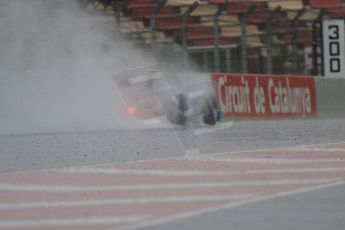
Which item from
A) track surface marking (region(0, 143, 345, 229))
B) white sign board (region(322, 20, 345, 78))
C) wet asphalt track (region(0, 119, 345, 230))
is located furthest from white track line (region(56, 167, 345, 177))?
white sign board (region(322, 20, 345, 78))

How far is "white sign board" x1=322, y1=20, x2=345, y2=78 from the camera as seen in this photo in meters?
34.0

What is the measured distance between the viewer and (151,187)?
9344 mm

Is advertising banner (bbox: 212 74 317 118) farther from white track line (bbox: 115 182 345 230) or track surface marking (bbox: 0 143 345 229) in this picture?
white track line (bbox: 115 182 345 230)

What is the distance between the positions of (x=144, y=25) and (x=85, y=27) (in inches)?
88.8

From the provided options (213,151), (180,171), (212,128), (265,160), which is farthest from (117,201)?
(212,128)

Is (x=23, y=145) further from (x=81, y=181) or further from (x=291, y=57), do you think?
(x=291, y=57)

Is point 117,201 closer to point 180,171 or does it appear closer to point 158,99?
point 180,171

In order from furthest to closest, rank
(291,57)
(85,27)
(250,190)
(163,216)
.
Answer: (291,57) → (85,27) → (250,190) → (163,216)

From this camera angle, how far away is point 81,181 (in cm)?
988

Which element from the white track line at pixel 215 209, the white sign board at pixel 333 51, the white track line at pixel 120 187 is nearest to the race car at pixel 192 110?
the white sign board at pixel 333 51

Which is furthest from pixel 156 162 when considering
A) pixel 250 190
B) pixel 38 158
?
pixel 250 190

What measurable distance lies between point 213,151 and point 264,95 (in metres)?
13.4

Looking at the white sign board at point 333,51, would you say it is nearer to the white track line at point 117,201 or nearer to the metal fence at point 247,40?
the metal fence at point 247,40

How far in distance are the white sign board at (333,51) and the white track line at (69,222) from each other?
26.8 m
